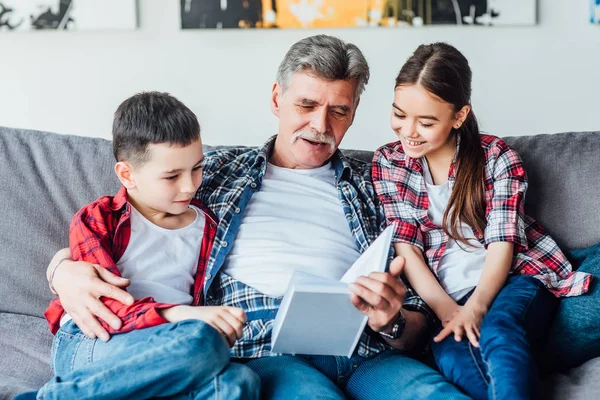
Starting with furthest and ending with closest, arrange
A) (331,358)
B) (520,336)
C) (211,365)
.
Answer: (331,358) < (520,336) < (211,365)

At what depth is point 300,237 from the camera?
187 centimetres

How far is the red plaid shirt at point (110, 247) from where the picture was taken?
1513mm

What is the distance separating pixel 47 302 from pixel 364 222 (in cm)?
89

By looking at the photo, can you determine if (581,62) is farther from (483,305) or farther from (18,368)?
(18,368)

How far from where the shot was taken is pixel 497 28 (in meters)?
2.75

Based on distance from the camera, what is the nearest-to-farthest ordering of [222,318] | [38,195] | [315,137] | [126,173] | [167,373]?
[167,373], [222,318], [126,173], [315,137], [38,195]

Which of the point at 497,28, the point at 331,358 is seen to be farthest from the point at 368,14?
the point at 331,358

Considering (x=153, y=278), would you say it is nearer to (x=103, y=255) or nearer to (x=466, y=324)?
(x=103, y=255)

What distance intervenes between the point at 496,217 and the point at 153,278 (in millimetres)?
843

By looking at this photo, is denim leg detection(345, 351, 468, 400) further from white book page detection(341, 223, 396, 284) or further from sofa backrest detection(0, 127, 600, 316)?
sofa backrest detection(0, 127, 600, 316)

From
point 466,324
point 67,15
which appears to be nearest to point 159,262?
point 466,324

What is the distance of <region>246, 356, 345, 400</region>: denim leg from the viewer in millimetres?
1481

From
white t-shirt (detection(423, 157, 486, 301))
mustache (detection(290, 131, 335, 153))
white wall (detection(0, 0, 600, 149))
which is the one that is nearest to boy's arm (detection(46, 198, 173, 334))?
mustache (detection(290, 131, 335, 153))

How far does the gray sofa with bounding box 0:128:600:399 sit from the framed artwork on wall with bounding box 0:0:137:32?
0.90 meters
